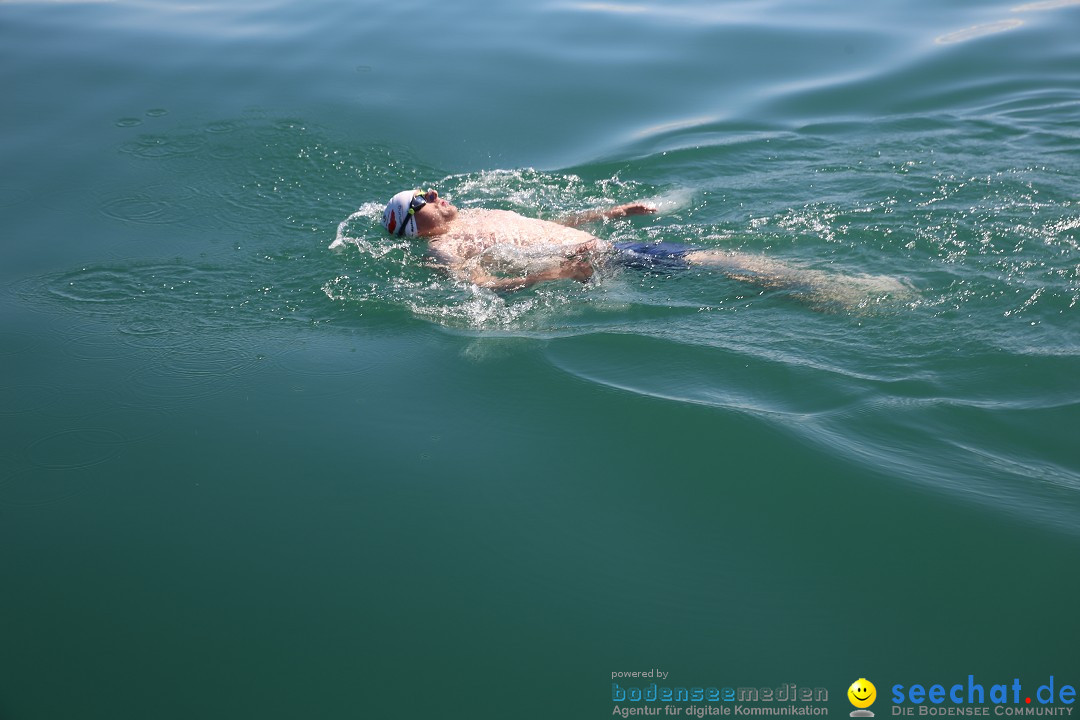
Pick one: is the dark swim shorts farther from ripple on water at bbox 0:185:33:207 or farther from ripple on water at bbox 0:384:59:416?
ripple on water at bbox 0:185:33:207

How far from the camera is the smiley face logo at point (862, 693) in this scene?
341 centimetres

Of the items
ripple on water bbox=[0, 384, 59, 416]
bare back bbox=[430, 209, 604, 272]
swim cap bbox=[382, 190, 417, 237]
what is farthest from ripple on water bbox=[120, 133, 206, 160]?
ripple on water bbox=[0, 384, 59, 416]

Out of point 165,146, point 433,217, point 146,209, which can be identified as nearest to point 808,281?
point 433,217

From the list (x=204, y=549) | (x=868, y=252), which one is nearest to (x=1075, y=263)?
(x=868, y=252)

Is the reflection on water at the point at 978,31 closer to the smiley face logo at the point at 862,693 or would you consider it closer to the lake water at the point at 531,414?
the lake water at the point at 531,414

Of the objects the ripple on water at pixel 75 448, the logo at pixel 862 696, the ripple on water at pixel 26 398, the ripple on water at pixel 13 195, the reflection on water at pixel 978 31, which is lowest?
the logo at pixel 862 696

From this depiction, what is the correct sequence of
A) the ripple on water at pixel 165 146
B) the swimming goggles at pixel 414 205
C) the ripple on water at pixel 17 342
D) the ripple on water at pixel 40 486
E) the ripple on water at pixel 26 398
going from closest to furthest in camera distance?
the ripple on water at pixel 40 486 → the ripple on water at pixel 26 398 → the ripple on water at pixel 17 342 → the swimming goggles at pixel 414 205 → the ripple on water at pixel 165 146

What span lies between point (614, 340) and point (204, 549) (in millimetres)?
2885

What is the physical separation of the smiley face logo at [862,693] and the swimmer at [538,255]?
10.2 ft

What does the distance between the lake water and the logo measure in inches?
2.7

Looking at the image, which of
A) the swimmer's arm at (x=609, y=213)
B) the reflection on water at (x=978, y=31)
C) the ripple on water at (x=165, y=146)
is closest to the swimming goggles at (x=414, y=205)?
the swimmer's arm at (x=609, y=213)

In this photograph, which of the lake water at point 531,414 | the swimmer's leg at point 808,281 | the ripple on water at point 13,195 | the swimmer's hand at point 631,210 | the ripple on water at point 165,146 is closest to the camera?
the lake water at point 531,414

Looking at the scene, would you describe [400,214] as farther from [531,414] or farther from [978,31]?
[978,31]

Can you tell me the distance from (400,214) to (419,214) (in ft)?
0.55
